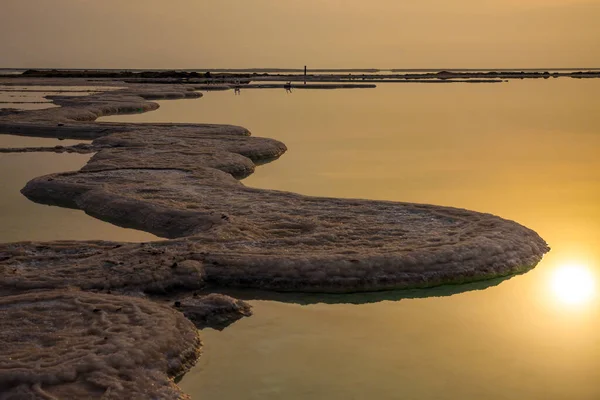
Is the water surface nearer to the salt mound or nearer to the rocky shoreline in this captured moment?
the rocky shoreline

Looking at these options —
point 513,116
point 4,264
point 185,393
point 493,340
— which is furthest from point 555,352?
point 513,116

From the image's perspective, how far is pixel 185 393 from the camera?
6.12 meters

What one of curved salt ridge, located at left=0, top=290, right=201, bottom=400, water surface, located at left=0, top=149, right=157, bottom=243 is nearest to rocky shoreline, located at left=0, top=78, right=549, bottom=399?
curved salt ridge, located at left=0, top=290, right=201, bottom=400

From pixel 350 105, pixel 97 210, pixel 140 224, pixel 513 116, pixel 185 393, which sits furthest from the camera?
pixel 350 105

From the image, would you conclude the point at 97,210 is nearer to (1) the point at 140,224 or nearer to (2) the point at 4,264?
(1) the point at 140,224

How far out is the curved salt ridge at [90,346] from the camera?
19.2 ft

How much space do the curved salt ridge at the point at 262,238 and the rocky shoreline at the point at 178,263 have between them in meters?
0.02

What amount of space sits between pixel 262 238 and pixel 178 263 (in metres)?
1.77

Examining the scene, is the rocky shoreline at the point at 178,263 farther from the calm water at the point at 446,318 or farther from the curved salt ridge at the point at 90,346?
the calm water at the point at 446,318

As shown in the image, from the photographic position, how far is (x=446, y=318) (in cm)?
828

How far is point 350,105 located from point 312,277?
108 feet

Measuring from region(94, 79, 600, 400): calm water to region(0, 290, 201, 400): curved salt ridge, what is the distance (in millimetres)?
308

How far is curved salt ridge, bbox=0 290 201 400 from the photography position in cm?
587

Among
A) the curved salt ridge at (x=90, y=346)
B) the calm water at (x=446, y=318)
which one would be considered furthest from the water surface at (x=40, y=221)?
the calm water at (x=446, y=318)
